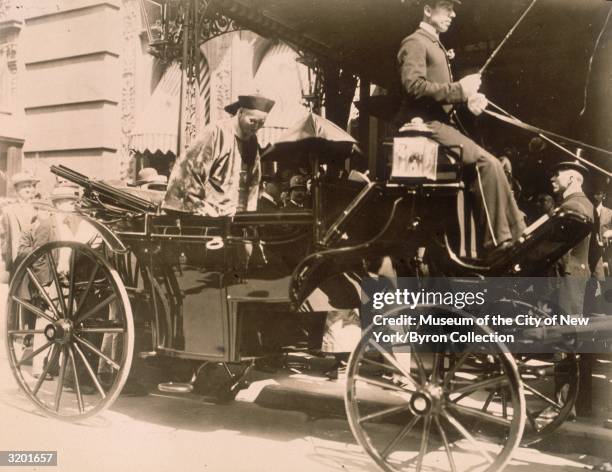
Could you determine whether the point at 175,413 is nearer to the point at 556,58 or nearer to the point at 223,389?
the point at 223,389

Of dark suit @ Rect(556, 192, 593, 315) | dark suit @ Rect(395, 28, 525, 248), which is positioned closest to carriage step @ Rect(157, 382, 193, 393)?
dark suit @ Rect(395, 28, 525, 248)

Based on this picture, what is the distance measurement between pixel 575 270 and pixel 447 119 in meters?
1.65

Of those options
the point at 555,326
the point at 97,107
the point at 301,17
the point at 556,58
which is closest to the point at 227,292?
the point at 555,326

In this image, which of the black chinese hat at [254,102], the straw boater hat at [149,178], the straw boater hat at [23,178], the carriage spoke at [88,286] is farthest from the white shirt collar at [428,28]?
the straw boater hat at [23,178]

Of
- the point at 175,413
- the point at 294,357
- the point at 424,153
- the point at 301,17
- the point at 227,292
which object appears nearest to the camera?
the point at 424,153

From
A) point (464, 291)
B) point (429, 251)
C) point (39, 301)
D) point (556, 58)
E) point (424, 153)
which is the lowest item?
point (39, 301)

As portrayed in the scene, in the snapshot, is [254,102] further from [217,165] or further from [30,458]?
[30,458]

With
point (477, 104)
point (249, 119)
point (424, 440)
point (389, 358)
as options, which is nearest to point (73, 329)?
point (249, 119)

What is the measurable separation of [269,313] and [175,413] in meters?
1.18

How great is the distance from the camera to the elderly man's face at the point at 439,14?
3.43 meters

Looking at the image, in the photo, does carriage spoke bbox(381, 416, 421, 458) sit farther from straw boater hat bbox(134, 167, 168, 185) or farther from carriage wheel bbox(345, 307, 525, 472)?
straw boater hat bbox(134, 167, 168, 185)

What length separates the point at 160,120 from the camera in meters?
8.31

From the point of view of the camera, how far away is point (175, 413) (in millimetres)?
4449

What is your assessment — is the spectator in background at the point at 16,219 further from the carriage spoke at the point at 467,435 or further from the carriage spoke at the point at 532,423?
the carriage spoke at the point at 532,423
